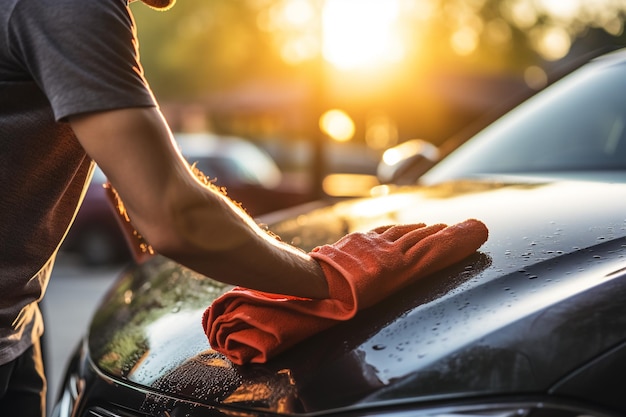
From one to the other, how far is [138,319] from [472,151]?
5.07 feet

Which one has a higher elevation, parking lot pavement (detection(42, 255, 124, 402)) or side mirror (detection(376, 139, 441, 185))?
side mirror (detection(376, 139, 441, 185))

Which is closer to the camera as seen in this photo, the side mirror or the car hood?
the car hood

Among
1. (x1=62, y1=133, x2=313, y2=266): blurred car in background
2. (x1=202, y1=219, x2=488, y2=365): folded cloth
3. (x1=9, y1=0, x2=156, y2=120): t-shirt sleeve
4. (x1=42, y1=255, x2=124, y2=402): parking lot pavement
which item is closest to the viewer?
(x1=9, y1=0, x2=156, y2=120): t-shirt sleeve

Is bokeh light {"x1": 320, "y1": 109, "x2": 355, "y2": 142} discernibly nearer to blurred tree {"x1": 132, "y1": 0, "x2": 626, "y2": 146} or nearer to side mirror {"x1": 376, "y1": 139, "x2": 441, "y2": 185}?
blurred tree {"x1": 132, "y1": 0, "x2": 626, "y2": 146}

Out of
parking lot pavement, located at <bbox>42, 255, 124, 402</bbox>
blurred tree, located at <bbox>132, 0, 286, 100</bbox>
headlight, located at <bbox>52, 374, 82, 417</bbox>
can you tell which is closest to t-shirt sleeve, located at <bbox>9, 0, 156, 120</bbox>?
headlight, located at <bbox>52, 374, 82, 417</bbox>

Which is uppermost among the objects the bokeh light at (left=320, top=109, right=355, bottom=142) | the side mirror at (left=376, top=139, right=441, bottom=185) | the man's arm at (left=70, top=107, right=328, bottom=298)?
the man's arm at (left=70, top=107, right=328, bottom=298)

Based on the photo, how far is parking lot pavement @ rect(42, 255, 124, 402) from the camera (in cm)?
594

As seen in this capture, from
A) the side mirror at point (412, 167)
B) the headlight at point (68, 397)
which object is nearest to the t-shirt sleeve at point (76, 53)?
the headlight at point (68, 397)

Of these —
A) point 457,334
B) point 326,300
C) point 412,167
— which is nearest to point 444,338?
point 457,334

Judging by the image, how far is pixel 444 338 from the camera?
4.93 ft

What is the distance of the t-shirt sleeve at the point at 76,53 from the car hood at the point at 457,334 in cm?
57

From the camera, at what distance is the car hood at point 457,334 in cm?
142

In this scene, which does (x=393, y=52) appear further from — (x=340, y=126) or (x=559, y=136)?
(x=559, y=136)

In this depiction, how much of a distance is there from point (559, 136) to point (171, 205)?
6.62 feet
